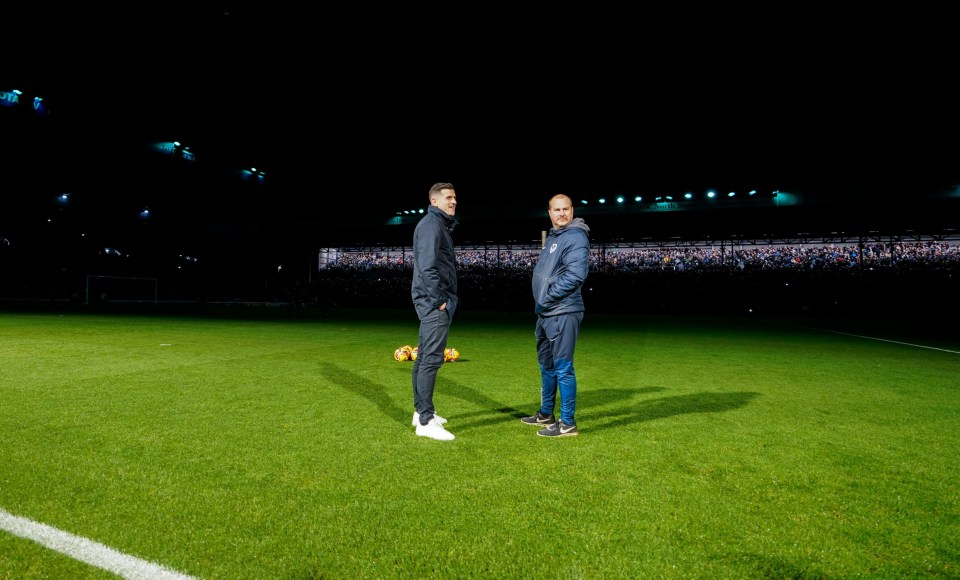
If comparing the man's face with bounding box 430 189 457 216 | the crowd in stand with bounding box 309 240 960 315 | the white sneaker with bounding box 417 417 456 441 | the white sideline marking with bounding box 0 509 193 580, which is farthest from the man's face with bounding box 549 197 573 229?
the crowd in stand with bounding box 309 240 960 315

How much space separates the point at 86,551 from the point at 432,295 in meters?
2.57

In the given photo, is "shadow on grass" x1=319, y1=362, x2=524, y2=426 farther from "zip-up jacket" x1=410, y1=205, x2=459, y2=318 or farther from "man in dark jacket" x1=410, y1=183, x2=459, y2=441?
"zip-up jacket" x1=410, y1=205, x2=459, y2=318

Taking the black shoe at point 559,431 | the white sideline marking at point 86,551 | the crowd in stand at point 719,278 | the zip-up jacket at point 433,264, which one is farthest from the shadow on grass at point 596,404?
the crowd in stand at point 719,278

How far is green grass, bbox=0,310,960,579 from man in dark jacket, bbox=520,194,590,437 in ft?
0.99

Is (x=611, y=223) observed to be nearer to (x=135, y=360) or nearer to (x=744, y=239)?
(x=744, y=239)

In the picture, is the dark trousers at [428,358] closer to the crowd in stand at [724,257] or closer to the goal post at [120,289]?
the crowd in stand at [724,257]

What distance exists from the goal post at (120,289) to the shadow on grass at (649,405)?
A: 122 ft

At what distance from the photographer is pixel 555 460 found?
3533mm

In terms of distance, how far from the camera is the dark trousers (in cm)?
418

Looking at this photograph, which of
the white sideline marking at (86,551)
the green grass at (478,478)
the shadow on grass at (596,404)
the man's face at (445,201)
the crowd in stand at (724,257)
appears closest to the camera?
the white sideline marking at (86,551)

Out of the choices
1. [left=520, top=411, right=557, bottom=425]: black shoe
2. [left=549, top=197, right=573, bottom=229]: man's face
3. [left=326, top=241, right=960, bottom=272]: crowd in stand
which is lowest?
[left=520, top=411, right=557, bottom=425]: black shoe

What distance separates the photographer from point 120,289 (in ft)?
123

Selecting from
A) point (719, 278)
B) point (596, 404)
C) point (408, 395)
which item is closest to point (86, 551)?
point (408, 395)

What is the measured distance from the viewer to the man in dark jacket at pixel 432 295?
414 cm
